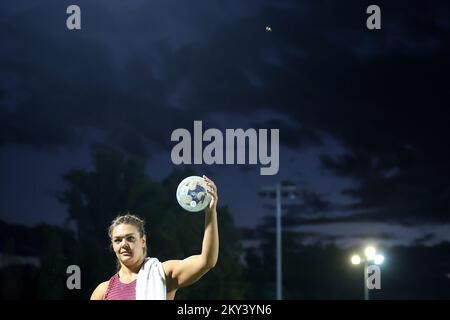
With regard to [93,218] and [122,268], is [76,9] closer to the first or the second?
[122,268]

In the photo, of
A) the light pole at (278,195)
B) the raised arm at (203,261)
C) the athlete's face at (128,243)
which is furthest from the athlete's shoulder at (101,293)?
the light pole at (278,195)

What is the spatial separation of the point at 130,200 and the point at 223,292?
4.73m

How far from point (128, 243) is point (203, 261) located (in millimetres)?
699

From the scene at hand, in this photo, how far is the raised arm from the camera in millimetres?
5430

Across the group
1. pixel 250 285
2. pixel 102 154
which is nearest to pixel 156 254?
pixel 102 154

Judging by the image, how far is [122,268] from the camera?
5816 millimetres

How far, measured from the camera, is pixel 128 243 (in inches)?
227

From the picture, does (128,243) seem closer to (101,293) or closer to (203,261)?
(101,293)

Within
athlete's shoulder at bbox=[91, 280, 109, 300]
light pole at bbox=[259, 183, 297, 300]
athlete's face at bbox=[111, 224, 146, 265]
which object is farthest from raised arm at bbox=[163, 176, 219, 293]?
light pole at bbox=[259, 183, 297, 300]

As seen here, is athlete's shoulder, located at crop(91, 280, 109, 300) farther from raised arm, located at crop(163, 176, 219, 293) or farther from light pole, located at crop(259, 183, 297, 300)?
light pole, located at crop(259, 183, 297, 300)

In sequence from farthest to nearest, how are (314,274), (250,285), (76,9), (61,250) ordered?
(314,274) < (250,285) < (61,250) < (76,9)

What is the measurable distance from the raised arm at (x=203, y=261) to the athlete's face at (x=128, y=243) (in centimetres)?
27
